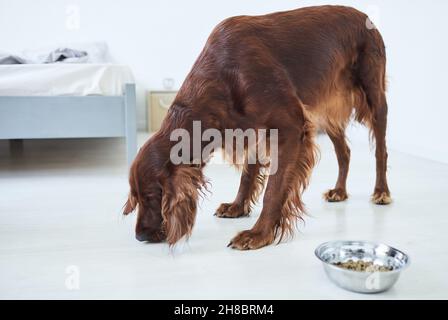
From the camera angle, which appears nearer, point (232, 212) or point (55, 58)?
point (232, 212)

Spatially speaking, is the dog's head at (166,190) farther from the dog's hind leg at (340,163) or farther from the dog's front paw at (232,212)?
the dog's hind leg at (340,163)

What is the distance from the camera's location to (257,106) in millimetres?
1559

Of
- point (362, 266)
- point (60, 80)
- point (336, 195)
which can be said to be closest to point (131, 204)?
point (362, 266)

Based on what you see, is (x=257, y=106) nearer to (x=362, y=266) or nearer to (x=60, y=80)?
(x=362, y=266)

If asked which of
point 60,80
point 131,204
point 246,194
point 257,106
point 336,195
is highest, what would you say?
point 257,106

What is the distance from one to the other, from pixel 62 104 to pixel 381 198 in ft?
6.15

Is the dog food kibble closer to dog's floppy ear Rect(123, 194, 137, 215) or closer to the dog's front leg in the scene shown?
the dog's front leg

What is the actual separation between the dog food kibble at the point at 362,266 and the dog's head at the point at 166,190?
515 millimetres

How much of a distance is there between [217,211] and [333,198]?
2.03 ft

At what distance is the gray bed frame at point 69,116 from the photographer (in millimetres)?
2686

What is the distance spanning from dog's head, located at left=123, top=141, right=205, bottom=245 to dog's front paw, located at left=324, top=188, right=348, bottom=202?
3.13 ft

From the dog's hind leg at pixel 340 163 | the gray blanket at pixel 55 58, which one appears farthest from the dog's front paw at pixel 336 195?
the gray blanket at pixel 55 58

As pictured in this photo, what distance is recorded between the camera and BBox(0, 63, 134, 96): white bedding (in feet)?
8.96
